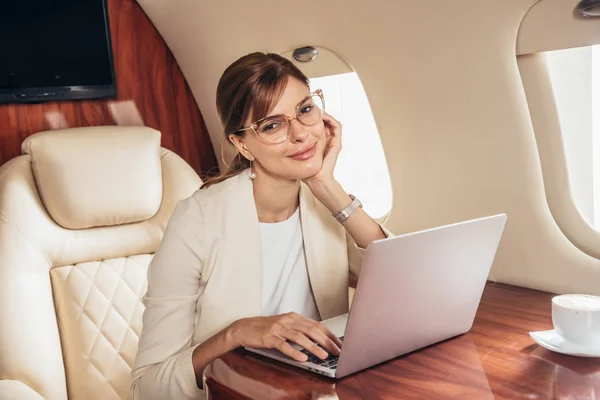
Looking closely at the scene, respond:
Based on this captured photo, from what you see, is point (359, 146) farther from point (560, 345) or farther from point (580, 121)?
point (560, 345)

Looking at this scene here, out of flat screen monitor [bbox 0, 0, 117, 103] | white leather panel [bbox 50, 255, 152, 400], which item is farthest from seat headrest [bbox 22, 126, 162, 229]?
flat screen monitor [bbox 0, 0, 117, 103]

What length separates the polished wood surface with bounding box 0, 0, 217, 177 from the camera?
2.33 metres

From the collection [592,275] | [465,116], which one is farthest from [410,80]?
[592,275]

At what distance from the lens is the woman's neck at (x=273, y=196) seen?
1.66 metres

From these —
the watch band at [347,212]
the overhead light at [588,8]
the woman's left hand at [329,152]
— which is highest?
the overhead light at [588,8]

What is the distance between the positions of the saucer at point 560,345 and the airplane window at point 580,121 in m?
0.51

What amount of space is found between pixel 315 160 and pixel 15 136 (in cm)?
119

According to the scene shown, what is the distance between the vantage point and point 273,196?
167 cm

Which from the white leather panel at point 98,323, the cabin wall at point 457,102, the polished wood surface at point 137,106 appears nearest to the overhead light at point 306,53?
the cabin wall at point 457,102

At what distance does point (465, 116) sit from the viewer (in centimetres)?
190

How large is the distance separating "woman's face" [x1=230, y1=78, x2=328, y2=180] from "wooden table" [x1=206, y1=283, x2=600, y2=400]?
44 centimetres

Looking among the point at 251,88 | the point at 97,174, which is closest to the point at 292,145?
the point at 251,88

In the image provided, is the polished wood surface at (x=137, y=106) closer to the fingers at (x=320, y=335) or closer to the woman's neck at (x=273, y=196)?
the woman's neck at (x=273, y=196)

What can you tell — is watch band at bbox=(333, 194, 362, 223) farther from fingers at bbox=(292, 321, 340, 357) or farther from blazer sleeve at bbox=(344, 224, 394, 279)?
fingers at bbox=(292, 321, 340, 357)
